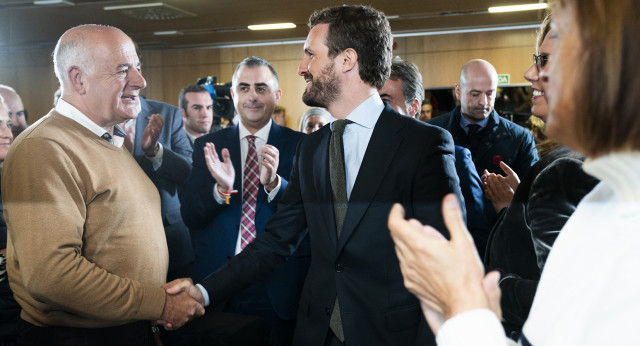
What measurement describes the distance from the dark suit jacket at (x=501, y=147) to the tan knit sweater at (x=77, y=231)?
1.45 meters

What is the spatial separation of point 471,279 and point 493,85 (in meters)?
1.98

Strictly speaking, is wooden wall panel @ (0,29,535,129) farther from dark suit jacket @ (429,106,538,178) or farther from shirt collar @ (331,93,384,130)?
shirt collar @ (331,93,384,130)

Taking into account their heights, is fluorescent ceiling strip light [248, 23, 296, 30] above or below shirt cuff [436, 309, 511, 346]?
above

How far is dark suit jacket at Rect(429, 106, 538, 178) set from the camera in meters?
2.16

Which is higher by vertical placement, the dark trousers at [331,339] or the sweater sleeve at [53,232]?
the sweater sleeve at [53,232]

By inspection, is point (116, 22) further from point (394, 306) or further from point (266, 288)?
point (394, 306)

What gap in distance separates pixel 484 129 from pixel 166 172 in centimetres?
144

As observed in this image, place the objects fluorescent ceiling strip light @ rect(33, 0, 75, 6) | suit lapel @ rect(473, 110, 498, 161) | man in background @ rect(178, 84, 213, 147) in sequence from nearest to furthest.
A: 1. suit lapel @ rect(473, 110, 498, 161)
2. man in background @ rect(178, 84, 213, 147)
3. fluorescent ceiling strip light @ rect(33, 0, 75, 6)

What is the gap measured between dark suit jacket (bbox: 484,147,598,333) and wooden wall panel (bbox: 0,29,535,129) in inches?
129

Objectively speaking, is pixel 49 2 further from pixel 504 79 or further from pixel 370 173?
pixel 370 173

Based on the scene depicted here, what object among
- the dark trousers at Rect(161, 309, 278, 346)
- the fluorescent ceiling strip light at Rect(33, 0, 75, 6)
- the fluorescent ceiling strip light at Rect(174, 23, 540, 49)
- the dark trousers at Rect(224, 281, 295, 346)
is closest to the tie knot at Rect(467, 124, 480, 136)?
the dark trousers at Rect(224, 281, 295, 346)

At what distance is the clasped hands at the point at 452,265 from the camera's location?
1.79ft

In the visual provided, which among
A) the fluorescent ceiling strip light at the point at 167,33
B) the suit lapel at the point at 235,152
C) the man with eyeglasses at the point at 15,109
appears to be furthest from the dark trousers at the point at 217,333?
the fluorescent ceiling strip light at the point at 167,33

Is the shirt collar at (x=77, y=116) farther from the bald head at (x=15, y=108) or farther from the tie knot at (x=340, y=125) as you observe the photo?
the bald head at (x=15, y=108)
